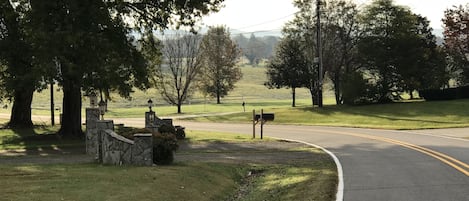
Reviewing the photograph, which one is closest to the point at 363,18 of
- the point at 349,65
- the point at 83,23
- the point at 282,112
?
the point at 349,65

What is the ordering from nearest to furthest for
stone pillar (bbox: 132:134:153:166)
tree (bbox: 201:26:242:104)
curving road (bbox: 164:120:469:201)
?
curving road (bbox: 164:120:469:201) → stone pillar (bbox: 132:134:153:166) → tree (bbox: 201:26:242:104)

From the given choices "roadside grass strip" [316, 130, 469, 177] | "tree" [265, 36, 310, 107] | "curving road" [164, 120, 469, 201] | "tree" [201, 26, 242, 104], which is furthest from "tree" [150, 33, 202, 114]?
"roadside grass strip" [316, 130, 469, 177]

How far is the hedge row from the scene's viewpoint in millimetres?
47562

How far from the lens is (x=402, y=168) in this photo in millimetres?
13359

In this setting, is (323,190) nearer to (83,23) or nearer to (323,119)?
(83,23)

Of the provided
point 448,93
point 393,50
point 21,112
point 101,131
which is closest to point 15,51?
point 21,112

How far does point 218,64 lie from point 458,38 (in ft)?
131

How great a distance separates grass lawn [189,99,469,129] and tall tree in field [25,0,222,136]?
15383 millimetres

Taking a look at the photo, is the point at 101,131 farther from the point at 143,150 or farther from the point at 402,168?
the point at 402,168

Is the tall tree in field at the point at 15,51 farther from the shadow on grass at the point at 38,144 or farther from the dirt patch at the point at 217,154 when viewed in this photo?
the dirt patch at the point at 217,154

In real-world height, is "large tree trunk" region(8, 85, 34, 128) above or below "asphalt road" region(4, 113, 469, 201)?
above

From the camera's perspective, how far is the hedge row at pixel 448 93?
47562 mm

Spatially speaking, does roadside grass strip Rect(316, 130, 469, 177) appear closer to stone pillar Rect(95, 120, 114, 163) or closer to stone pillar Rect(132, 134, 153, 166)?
stone pillar Rect(132, 134, 153, 166)

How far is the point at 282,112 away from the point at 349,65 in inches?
519
